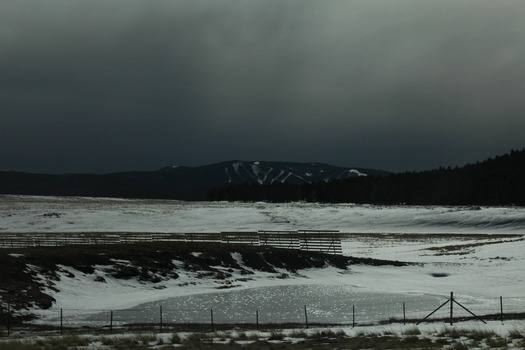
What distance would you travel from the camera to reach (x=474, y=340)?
826 inches

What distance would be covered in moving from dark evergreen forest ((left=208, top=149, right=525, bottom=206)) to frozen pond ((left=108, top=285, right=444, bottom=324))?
115228mm

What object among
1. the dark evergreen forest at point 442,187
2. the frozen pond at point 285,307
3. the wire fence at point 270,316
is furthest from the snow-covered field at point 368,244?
the dark evergreen forest at point 442,187

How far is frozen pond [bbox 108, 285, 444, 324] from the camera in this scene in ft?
101

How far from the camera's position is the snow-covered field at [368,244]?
3938cm

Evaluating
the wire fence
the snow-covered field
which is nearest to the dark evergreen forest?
the snow-covered field

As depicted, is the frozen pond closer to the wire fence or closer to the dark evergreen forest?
the wire fence

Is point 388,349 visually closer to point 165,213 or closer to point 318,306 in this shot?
point 318,306

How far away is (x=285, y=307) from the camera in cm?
3447

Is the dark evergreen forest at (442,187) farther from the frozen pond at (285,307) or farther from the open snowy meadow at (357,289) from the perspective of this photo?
the frozen pond at (285,307)

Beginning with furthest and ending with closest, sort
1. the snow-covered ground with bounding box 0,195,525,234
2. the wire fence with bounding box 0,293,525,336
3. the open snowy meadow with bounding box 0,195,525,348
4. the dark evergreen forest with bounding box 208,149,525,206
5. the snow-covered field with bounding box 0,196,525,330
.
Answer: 1. the dark evergreen forest with bounding box 208,149,525,206
2. the snow-covered ground with bounding box 0,195,525,234
3. the snow-covered field with bounding box 0,196,525,330
4. the open snowy meadow with bounding box 0,195,525,348
5. the wire fence with bounding box 0,293,525,336

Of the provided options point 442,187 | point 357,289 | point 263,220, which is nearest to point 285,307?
point 357,289

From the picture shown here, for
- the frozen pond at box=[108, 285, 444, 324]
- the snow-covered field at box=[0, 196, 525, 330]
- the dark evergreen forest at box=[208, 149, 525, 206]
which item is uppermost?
the dark evergreen forest at box=[208, 149, 525, 206]

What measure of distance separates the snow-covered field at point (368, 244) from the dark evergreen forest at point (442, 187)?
41793 millimetres

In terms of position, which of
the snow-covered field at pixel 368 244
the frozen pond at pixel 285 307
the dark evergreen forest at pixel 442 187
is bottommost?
the frozen pond at pixel 285 307
